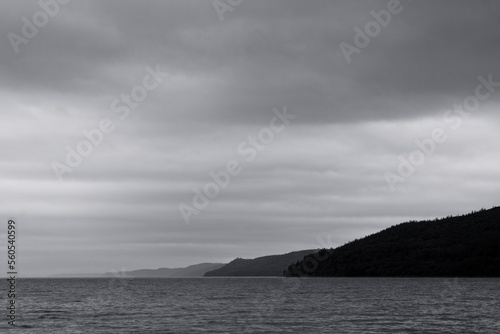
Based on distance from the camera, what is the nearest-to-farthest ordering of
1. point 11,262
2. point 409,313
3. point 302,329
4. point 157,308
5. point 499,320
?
point 11,262
point 302,329
point 499,320
point 409,313
point 157,308

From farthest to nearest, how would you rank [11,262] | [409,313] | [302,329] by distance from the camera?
1. [409,313]
2. [302,329]
3. [11,262]

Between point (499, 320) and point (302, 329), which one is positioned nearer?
point (302, 329)

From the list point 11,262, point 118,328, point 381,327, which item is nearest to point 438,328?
point 381,327

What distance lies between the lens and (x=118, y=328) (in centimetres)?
7675

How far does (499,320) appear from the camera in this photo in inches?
3243

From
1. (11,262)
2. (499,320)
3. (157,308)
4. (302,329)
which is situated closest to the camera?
(11,262)

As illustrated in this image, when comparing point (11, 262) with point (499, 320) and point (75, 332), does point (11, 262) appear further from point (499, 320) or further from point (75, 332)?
point (499, 320)

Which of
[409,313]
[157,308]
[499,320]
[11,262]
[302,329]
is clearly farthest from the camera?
[157,308]

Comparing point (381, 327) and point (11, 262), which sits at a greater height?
point (11, 262)

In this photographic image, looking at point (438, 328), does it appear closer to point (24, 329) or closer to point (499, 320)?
point (499, 320)

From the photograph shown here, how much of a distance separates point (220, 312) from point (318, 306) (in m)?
19.6

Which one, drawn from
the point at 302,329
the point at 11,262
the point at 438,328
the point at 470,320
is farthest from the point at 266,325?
the point at 11,262

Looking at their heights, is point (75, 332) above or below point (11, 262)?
below

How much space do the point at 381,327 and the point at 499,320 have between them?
17067 mm
